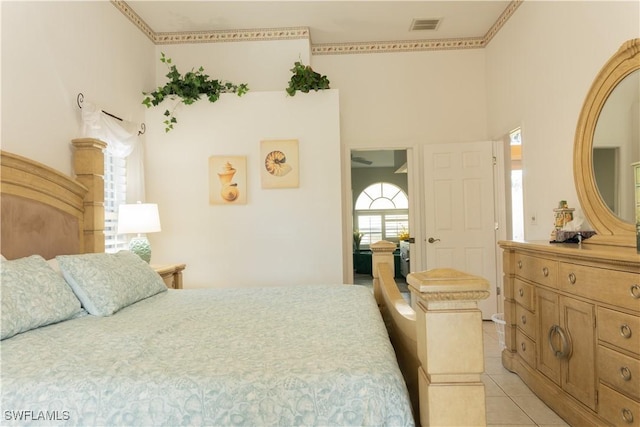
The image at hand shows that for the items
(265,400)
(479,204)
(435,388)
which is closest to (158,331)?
(265,400)

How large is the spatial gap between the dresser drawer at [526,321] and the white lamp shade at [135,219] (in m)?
2.81

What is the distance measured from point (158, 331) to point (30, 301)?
0.57m

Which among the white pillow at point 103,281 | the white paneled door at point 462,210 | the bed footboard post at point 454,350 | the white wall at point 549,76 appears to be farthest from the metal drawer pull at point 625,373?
the white paneled door at point 462,210

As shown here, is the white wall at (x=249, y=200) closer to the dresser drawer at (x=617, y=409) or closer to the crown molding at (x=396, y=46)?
the crown molding at (x=396, y=46)

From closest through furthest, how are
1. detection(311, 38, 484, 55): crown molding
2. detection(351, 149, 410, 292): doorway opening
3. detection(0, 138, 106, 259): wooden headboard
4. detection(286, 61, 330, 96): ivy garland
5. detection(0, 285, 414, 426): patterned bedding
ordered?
detection(0, 285, 414, 426): patterned bedding, detection(0, 138, 106, 259): wooden headboard, detection(286, 61, 330, 96): ivy garland, detection(311, 38, 484, 55): crown molding, detection(351, 149, 410, 292): doorway opening

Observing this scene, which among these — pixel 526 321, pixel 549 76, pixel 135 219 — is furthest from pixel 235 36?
pixel 526 321

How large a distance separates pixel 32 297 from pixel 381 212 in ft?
30.0

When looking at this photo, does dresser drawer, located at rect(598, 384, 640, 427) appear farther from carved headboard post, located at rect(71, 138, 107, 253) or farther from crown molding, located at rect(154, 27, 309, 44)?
crown molding, located at rect(154, 27, 309, 44)

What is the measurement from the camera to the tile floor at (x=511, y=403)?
6.87ft

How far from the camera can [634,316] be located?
1.57m

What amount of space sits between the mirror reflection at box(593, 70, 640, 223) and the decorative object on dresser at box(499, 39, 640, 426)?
0.03m

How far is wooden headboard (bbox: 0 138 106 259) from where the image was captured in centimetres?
198

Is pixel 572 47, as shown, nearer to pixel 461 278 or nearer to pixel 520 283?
pixel 520 283

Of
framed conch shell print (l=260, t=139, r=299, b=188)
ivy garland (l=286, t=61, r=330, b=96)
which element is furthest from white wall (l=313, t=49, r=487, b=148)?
framed conch shell print (l=260, t=139, r=299, b=188)
